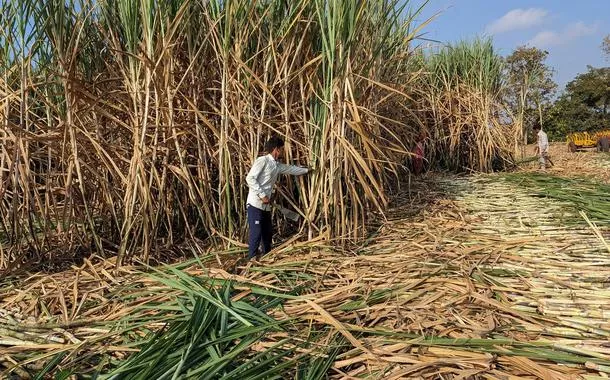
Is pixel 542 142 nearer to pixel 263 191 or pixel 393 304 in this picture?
pixel 263 191

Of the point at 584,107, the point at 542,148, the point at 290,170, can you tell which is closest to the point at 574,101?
the point at 584,107

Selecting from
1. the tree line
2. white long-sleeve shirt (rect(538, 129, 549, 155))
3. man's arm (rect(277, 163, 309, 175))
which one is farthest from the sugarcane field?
the tree line

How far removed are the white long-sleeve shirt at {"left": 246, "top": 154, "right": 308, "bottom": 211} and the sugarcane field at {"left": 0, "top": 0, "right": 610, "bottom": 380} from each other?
0.01 meters

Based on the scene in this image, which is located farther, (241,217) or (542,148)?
(542,148)

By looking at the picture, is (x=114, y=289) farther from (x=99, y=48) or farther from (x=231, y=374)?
(x=99, y=48)

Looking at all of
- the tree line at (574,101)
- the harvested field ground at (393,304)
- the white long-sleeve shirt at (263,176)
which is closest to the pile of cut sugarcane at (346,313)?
the harvested field ground at (393,304)

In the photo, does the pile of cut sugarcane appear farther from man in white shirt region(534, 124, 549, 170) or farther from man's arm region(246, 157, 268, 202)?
man in white shirt region(534, 124, 549, 170)

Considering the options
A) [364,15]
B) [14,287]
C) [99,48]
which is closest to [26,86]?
[99,48]

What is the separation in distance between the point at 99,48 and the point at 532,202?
369 centimetres

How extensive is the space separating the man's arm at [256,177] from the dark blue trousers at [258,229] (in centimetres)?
11

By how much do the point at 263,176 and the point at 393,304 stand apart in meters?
1.30

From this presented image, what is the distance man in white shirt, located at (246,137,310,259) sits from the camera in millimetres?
2951

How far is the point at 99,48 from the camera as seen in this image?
10.6ft

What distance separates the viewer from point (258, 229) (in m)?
2.95
